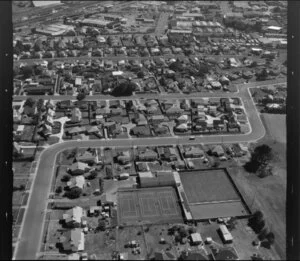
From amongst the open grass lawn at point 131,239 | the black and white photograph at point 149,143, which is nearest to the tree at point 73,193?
the black and white photograph at point 149,143

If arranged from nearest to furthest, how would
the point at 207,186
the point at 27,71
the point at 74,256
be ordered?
the point at 74,256 < the point at 207,186 < the point at 27,71

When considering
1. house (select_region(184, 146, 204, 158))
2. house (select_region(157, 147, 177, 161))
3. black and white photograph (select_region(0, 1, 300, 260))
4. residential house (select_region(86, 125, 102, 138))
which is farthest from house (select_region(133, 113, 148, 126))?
house (select_region(184, 146, 204, 158))

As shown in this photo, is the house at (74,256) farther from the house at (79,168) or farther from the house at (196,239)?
the house at (79,168)

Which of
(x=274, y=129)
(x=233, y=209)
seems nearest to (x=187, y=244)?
(x=233, y=209)

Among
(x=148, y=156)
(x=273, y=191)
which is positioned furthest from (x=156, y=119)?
(x=273, y=191)

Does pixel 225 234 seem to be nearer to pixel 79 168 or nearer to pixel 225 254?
pixel 225 254

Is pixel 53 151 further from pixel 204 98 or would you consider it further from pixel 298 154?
pixel 298 154
